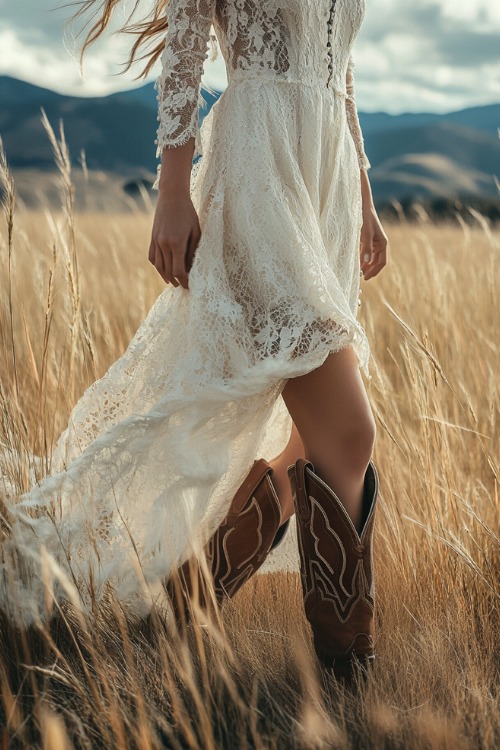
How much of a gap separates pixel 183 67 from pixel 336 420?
0.69 metres

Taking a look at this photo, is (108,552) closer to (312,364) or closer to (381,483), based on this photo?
(312,364)

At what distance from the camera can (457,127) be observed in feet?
456

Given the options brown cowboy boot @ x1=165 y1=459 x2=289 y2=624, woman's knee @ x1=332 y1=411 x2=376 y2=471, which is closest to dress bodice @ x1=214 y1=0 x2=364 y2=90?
woman's knee @ x1=332 y1=411 x2=376 y2=471

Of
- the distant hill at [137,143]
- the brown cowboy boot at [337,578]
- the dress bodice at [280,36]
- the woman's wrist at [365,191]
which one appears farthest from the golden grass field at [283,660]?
the distant hill at [137,143]

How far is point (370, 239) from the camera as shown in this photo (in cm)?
170

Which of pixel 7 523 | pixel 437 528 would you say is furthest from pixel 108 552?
pixel 437 528

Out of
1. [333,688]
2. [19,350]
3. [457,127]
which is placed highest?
[457,127]

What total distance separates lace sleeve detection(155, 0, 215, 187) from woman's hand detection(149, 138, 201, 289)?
0.03 m

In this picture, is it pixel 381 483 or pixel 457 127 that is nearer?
pixel 381 483

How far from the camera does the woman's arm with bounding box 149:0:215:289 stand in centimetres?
130

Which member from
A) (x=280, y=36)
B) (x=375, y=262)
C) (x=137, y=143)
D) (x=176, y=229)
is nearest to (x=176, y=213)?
(x=176, y=229)

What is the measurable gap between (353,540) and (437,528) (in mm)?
371

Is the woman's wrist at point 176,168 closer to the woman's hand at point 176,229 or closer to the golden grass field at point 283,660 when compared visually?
the woman's hand at point 176,229

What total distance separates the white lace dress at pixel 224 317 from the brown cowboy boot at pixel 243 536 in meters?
0.09
